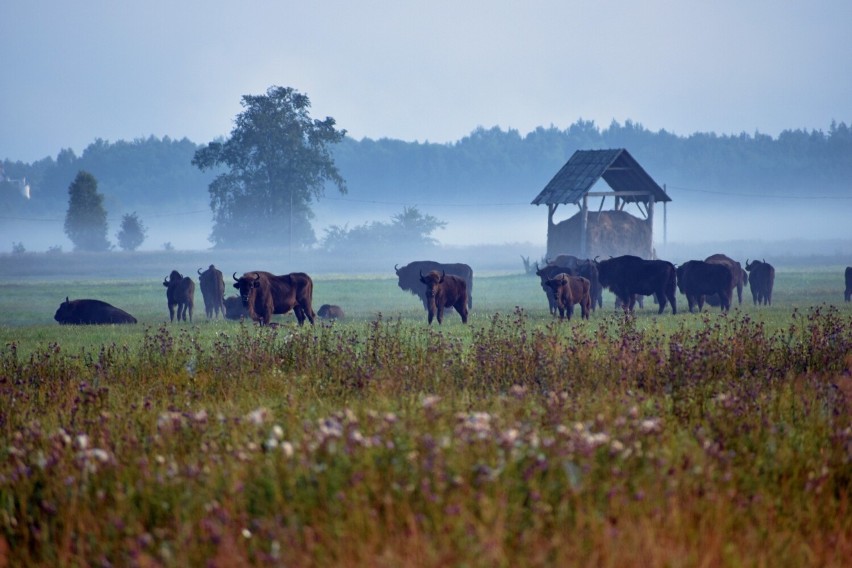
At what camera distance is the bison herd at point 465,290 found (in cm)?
2448

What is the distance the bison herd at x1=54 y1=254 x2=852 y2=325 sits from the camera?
2448 cm

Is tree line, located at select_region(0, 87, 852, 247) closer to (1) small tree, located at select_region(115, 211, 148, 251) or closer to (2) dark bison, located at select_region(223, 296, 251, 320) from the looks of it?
(1) small tree, located at select_region(115, 211, 148, 251)

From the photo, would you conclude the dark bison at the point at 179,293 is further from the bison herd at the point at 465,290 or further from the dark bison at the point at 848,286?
the dark bison at the point at 848,286

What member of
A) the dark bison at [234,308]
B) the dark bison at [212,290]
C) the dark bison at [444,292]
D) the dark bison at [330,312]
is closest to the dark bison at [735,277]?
the dark bison at [444,292]

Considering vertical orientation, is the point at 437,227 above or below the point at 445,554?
above

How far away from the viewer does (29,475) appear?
709cm

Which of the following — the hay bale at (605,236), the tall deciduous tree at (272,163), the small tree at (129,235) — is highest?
the tall deciduous tree at (272,163)

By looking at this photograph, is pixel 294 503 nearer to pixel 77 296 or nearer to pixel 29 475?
pixel 29 475

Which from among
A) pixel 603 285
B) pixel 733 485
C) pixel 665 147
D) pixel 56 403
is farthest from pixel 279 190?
pixel 665 147

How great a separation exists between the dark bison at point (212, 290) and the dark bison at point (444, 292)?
9764 mm

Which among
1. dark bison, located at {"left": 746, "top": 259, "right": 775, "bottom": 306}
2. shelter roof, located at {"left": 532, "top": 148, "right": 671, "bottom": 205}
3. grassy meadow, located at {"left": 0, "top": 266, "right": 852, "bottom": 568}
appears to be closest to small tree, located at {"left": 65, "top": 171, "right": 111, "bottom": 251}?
shelter roof, located at {"left": 532, "top": 148, "right": 671, "bottom": 205}

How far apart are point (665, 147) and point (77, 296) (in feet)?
361

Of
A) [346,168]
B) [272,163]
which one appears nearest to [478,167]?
[346,168]

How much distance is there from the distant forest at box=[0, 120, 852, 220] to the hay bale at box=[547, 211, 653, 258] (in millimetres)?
74828
